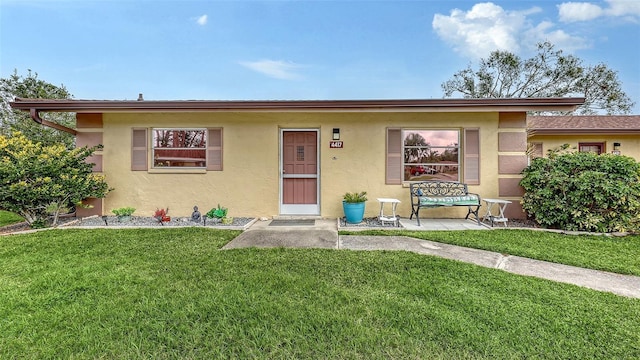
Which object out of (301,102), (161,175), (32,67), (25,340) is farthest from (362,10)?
(32,67)

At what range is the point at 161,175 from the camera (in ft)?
20.5

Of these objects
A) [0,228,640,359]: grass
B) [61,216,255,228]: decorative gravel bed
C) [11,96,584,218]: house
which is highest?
[11,96,584,218]: house

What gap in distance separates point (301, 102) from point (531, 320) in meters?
4.86

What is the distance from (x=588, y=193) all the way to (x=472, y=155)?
79.7 inches

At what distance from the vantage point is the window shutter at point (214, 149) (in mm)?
6242

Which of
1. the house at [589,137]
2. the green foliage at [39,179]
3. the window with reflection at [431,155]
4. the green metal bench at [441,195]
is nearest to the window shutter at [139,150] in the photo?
the green foliage at [39,179]

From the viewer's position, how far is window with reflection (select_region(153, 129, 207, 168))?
630cm

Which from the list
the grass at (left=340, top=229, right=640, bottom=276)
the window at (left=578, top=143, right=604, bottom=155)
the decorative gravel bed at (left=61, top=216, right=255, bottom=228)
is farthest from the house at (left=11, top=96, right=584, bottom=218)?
the window at (left=578, top=143, right=604, bottom=155)

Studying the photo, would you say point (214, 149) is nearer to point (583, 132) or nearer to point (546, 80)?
point (583, 132)

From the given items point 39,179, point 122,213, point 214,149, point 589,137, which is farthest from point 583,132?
point 39,179

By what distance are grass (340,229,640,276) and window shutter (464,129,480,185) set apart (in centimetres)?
156

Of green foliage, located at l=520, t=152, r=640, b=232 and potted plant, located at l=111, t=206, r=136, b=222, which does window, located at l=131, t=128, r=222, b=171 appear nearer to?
potted plant, located at l=111, t=206, r=136, b=222

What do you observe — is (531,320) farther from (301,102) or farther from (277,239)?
(301,102)

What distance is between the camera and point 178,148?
6324 millimetres
